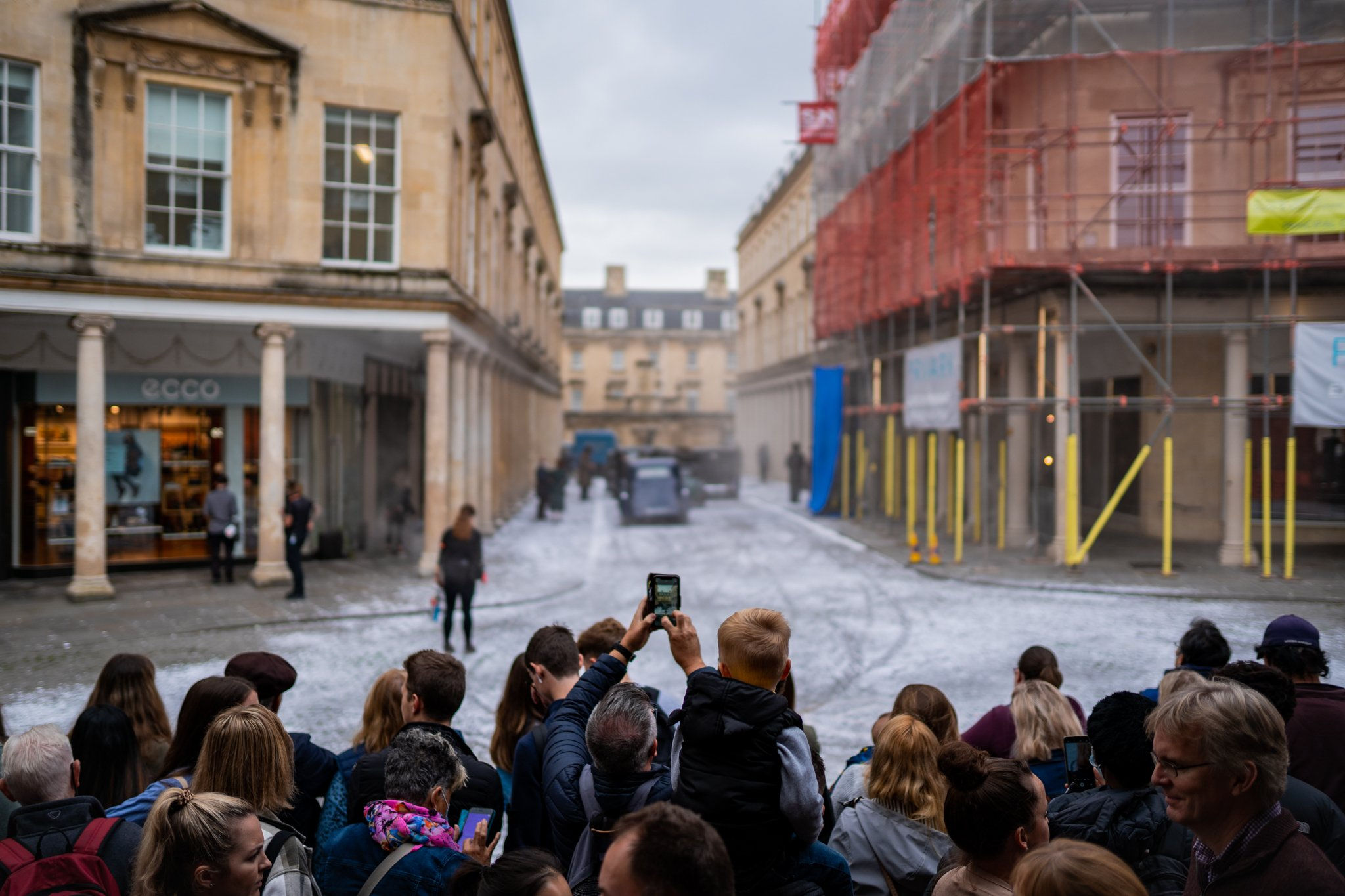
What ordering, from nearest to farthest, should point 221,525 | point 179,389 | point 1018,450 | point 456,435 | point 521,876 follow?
point 521,876 < point 221,525 < point 179,389 < point 456,435 < point 1018,450

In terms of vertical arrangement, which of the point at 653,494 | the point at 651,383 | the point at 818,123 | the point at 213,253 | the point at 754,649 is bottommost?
the point at 653,494

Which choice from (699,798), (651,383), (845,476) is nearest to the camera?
(699,798)

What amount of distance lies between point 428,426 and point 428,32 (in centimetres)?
676

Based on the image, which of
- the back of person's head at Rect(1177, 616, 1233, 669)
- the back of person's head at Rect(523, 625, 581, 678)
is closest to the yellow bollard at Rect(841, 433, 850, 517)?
the back of person's head at Rect(1177, 616, 1233, 669)

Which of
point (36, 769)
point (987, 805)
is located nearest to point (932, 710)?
point (987, 805)

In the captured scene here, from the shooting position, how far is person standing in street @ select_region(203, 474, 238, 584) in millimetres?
14680

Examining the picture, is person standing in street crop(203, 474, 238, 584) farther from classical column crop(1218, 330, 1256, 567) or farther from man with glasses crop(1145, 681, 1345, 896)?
classical column crop(1218, 330, 1256, 567)

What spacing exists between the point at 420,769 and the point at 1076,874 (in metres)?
1.96

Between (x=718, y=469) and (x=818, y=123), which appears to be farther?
(x=718, y=469)

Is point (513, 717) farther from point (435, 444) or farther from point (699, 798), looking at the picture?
point (435, 444)

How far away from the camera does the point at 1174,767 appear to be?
2584 millimetres

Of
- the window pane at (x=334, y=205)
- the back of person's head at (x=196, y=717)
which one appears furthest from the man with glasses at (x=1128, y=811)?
the window pane at (x=334, y=205)

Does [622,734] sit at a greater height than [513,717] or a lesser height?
greater

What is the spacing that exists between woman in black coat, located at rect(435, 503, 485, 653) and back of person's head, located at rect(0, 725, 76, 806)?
694 centimetres
